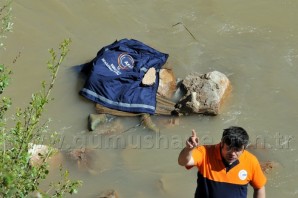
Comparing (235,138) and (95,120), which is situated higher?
(95,120)

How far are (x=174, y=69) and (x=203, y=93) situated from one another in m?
0.82

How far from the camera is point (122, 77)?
7.31 m

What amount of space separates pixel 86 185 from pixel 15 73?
2391 mm

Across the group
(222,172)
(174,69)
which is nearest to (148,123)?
(174,69)

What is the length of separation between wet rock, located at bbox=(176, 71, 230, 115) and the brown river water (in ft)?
0.47

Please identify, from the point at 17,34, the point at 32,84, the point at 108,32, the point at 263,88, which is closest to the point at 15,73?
the point at 32,84

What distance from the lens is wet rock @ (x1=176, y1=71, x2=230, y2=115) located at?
7129mm

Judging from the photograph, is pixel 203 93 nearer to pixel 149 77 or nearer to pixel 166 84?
pixel 166 84

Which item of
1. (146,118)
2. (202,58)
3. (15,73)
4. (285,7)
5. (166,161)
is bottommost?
(166,161)

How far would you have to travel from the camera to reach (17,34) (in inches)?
328

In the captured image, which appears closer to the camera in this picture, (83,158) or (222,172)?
(222,172)

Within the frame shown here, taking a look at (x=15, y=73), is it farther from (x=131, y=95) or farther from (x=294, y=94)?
(x=294, y=94)

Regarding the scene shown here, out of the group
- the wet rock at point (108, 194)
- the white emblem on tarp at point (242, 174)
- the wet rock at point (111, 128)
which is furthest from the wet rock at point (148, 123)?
the white emblem on tarp at point (242, 174)

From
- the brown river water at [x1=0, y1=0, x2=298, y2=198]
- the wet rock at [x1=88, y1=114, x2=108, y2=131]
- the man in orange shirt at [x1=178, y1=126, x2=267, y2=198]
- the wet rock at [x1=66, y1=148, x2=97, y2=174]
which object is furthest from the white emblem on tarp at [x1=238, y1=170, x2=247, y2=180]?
the wet rock at [x1=88, y1=114, x2=108, y2=131]
